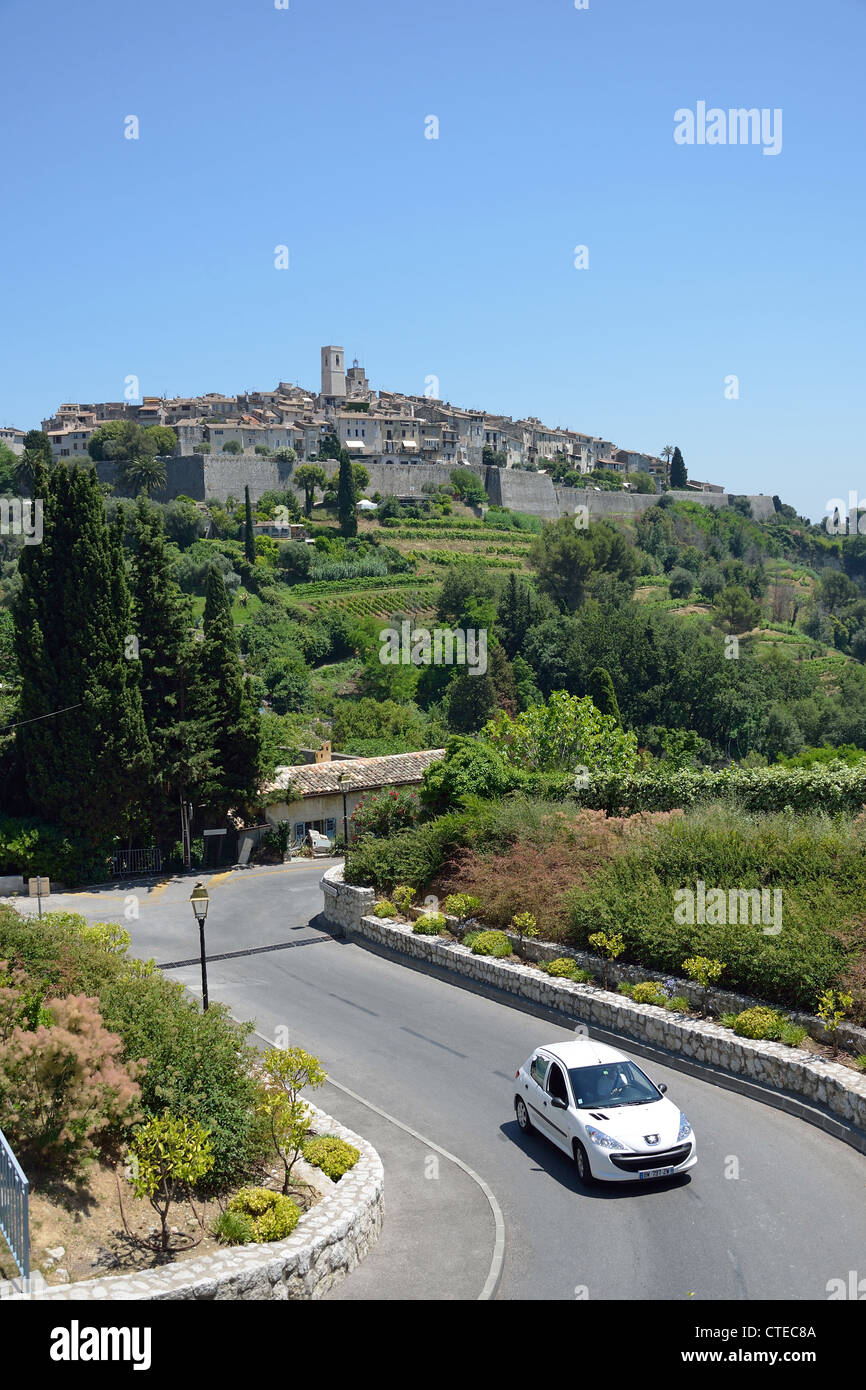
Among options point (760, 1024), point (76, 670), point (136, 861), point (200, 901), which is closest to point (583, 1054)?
point (760, 1024)

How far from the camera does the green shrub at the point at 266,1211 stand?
967cm

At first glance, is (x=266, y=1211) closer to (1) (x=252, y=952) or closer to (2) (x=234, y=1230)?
(2) (x=234, y=1230)

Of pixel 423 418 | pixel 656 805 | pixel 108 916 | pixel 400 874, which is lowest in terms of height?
pixel 108 916

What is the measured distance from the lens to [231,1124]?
1095 cm

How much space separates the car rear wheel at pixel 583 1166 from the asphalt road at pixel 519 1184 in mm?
144

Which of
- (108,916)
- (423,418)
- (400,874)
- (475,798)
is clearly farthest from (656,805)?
(423,418)

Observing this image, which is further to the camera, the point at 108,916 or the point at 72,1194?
the point at 108,916

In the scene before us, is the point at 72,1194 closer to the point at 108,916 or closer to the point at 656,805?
the point at 656,805

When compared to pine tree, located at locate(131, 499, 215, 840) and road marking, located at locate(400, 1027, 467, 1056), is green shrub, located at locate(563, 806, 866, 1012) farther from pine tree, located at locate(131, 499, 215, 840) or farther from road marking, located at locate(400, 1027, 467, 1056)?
pine tree, located at locate(131, 499, 215, 840)

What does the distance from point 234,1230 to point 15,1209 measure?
200 cm

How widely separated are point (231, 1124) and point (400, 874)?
48.3ft

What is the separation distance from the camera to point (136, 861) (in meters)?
34.2

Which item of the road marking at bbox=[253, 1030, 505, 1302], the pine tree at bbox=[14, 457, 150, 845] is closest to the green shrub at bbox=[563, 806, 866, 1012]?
the road marking at bbox=[253, 1030, 505, 1302]

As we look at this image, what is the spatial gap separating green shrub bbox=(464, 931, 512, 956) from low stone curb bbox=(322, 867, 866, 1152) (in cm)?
20
